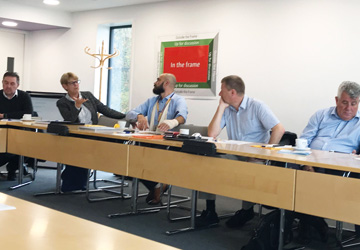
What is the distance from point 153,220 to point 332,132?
1.69 meters

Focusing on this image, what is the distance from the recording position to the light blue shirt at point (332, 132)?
152 inches

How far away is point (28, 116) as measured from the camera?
5289 millimetres

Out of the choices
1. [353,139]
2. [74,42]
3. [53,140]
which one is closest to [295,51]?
[353,139]

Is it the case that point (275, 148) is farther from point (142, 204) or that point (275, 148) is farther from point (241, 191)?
point (142, 204)

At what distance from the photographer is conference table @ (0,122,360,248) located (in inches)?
103

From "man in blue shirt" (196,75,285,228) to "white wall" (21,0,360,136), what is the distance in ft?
5.30

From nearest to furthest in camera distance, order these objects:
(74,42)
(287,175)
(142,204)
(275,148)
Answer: (287,175) → (275,148) → (142,204) → (74,42)

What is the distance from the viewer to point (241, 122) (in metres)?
4.22

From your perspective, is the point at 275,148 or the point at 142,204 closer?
the point at 275,148

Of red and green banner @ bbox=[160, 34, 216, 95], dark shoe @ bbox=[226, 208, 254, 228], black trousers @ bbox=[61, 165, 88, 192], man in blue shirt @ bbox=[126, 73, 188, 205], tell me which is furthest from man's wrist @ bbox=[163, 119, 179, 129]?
red and green banner @ bbox=[160, 34, 216, 95]

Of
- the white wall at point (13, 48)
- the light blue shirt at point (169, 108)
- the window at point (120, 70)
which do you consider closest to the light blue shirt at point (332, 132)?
the light blue shirt at point (169, 108)

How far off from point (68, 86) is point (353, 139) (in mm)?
3005

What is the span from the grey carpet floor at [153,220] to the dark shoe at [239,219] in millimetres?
50

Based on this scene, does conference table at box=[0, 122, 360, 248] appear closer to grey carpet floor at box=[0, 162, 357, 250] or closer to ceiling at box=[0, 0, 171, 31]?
grey carpet floor at box=[0, 162, 357, 250]
